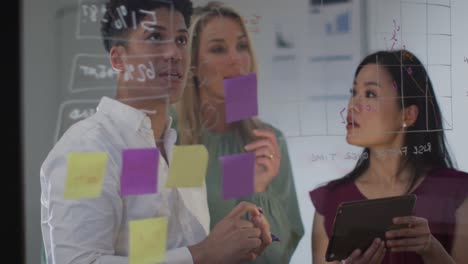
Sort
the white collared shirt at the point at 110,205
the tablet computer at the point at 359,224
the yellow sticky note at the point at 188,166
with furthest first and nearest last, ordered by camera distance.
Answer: the tablet computer at the point at 359,224
the yellow sticky note at the point at 188,166
the white collared shirt at the point at 110,205

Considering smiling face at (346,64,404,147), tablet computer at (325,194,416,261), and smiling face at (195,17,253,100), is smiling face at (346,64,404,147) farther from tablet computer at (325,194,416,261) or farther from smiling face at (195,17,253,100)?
smiling face at (195,17,253,100)

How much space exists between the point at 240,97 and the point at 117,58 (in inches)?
15.7

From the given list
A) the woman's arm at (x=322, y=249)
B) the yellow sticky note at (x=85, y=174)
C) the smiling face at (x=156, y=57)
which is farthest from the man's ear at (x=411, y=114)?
the yellow sticky note at (x=85, y=174)

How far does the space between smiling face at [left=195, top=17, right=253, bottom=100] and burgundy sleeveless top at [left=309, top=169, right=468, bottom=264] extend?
20.0 inches

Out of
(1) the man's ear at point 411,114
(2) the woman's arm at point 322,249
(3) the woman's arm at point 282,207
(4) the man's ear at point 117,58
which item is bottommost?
(2) the woman's arm at point 322,249

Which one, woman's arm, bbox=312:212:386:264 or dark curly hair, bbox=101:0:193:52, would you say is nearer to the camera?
dark curly hair, bbox=101:0:193:52

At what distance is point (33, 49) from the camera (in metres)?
1.64

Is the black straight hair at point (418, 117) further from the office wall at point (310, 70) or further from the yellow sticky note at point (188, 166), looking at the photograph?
the yellow sticky note at point (188, 166)

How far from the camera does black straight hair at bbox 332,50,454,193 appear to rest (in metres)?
2.06

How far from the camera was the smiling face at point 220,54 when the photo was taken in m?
1.82

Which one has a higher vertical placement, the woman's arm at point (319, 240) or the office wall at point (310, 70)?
the office wall at point (310, 70)

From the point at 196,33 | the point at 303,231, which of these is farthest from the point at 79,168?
the point at 303,231

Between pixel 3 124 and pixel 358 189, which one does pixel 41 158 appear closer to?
pixel 3 124

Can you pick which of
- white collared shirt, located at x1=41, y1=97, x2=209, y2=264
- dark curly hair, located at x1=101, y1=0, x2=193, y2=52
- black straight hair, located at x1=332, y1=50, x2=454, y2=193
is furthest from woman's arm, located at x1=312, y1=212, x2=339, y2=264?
dark curly hair, located at x1=101, y1=0, x2=193, y2=52
